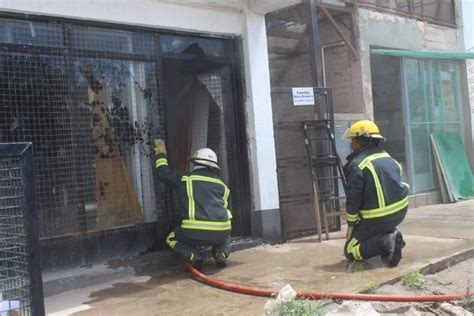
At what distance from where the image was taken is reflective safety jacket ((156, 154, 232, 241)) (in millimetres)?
5695

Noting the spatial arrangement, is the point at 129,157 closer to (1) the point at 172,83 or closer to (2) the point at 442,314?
(1) the point at 172,83

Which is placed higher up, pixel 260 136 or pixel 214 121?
pixel 214 121

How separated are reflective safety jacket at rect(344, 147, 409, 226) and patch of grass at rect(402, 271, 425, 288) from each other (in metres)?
0.68

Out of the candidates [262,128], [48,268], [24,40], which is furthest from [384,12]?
[48,268]

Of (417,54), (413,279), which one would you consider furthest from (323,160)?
(417,54)

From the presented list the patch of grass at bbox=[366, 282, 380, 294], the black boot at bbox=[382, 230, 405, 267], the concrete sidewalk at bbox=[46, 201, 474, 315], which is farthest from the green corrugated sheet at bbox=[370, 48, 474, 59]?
the patch of grass at bbox=[366, 282, 380, 294]

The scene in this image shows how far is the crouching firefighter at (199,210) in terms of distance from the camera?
18.7 ft

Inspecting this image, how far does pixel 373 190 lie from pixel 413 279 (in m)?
1.01

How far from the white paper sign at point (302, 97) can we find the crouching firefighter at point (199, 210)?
6.47ft

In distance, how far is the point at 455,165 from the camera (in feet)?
38.6

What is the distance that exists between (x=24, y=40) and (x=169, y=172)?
2041mm

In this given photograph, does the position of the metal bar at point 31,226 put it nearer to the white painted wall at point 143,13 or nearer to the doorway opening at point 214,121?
the white painted wall at point 143,13

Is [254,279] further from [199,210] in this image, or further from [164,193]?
[164,193]

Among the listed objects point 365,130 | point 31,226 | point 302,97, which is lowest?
point 31,226
